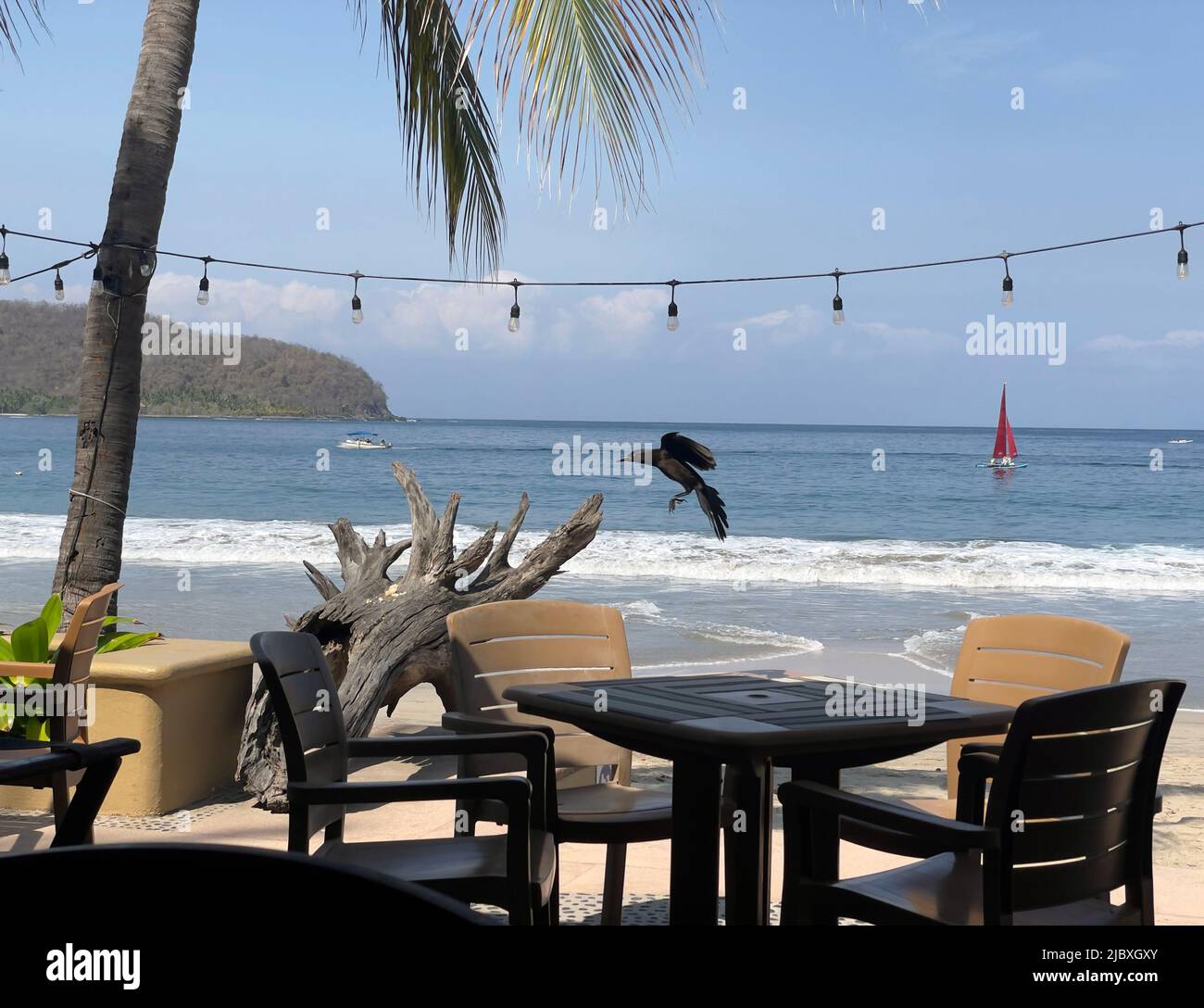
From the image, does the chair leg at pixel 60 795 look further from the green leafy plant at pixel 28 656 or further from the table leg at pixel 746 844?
the table leg at pixel 746 844

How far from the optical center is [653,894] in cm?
356

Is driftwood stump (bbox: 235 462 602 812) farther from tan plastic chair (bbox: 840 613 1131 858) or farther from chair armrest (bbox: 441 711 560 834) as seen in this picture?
tan plastic chair (bbox: 840 613 1131 858)

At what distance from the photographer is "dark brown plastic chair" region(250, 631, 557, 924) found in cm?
235

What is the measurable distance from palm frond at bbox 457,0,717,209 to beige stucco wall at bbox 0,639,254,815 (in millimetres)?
2396

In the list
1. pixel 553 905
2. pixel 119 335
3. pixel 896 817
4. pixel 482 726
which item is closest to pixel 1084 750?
pixel 896 817

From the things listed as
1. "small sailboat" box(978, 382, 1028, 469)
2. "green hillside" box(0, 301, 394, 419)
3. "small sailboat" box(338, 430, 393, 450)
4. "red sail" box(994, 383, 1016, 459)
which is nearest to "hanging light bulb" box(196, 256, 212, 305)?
"small sailboat" box(978, 382, 1028, 469)

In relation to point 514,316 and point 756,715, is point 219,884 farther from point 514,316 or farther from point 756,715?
point 514,316

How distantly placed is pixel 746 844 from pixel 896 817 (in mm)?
453

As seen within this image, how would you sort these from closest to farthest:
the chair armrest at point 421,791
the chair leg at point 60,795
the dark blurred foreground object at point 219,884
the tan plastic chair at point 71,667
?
the dark blurred foreground object at point 219,884 < the chair armrest at point 421,791 < the chair leg at point 60,795 < the tan plastic chair at point 71,667

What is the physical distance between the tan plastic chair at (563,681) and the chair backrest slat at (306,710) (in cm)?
34

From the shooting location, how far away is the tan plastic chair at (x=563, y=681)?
291 cm

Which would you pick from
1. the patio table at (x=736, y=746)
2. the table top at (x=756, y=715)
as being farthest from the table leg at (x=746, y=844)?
the table top at (x=756, y=715)
